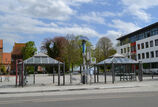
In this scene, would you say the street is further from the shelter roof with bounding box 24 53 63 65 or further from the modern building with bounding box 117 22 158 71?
the modern building with bounding box 117 22 158 71

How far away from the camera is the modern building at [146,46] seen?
52144 mm

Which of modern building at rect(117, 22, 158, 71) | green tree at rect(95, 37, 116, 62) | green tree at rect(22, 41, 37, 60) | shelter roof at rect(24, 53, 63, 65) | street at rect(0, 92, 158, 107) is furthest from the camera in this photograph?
green tree at rect(22, 41, 37, 60)

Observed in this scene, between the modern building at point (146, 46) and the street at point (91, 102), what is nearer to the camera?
the street at point (91, 102)

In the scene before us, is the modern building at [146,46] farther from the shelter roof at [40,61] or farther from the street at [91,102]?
the street at [91,102]

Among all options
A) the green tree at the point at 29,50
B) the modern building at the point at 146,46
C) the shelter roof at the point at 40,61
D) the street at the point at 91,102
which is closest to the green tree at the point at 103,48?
the modern building at the point at 146,46

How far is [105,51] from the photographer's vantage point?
66.5m

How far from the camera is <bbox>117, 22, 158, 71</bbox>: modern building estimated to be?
5214cm

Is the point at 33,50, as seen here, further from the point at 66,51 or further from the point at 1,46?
the point at 1,46

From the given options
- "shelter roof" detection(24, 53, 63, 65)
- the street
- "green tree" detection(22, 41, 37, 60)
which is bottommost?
the street

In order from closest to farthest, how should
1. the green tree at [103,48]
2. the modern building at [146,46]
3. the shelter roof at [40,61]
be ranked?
1. the shelter roof at [40,61]
2. the modern building at [146,46]
3. the green tree at [103,48]

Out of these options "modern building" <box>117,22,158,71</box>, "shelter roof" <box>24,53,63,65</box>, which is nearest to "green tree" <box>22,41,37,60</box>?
"modern building" <box>117,22,158,71</box>

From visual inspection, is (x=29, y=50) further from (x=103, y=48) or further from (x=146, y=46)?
(x=146, y=46)

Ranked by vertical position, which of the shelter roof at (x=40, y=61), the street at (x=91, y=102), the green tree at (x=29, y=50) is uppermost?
the green tree at (x=29, y=50)

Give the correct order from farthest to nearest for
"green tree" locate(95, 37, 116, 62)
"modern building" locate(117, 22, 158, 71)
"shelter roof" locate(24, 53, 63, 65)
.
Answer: "green tree" locate(95, 37, 116, 62) → "modern building" locate(117, 22, 158, 71) → "shelter roof" locate(24, 53, 63, 65)
